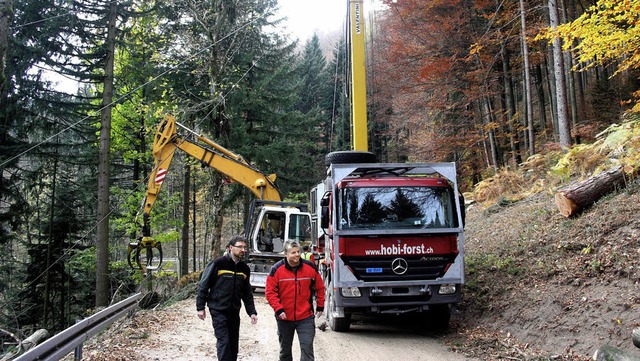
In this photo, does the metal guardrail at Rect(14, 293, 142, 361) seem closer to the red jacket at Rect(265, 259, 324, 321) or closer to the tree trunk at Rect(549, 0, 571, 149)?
the red jacket at Rect(265, 259, 324, 321)

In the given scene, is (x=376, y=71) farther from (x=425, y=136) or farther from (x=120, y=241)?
(x=120, y=241)

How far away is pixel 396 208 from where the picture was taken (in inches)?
345

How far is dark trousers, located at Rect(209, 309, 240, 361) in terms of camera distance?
18.0 feet

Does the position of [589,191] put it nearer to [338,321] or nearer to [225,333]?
[338,321]

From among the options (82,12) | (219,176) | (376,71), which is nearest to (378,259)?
(219,176)

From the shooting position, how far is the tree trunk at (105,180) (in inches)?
664

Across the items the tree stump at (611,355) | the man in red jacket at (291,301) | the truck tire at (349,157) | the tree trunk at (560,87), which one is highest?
the tree trunk at (560,87)

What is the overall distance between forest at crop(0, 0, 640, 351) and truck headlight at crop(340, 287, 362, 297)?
24.9 feet

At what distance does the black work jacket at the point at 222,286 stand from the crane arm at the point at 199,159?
8276 millimetres

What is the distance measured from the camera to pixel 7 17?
978 centimetres

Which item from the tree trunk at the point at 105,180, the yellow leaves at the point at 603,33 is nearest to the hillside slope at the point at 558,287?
the yellow leaves at the point at 603,33

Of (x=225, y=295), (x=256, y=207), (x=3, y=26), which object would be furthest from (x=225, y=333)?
(x=256, y=207)

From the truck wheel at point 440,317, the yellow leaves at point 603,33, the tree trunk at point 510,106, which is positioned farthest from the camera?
the tree trunk at point 510,106

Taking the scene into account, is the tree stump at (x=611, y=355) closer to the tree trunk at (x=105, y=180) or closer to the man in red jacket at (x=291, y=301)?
the man in red jacket at (x=291, y=301)
